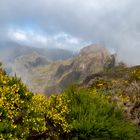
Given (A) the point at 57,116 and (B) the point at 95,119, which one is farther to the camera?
(B) the point at 95,119

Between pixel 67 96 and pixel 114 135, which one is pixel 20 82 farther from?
pixel 114 135

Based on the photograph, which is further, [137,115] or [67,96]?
[137,115]

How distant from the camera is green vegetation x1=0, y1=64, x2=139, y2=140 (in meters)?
16.9

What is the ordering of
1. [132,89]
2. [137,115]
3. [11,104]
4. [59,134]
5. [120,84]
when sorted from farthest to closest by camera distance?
[120,84]
[132,89]
[137,115]
[59,134]
[11,104]

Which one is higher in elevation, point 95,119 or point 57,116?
point 57,116

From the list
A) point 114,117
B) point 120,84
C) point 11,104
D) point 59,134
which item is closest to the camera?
point 11,104

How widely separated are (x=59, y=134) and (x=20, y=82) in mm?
2449

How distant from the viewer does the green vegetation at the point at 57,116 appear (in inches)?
666

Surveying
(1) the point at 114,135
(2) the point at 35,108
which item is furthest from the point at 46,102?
(1) the point at 114,135

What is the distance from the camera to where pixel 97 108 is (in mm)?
19469

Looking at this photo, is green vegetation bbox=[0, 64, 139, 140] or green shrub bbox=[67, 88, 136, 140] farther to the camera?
green shrub bbox=[67, 88, 136, 140]

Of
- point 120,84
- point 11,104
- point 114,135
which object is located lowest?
point 114,135

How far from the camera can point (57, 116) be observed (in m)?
18.2

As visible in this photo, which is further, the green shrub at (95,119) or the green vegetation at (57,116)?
the green shrub at (95,119)
